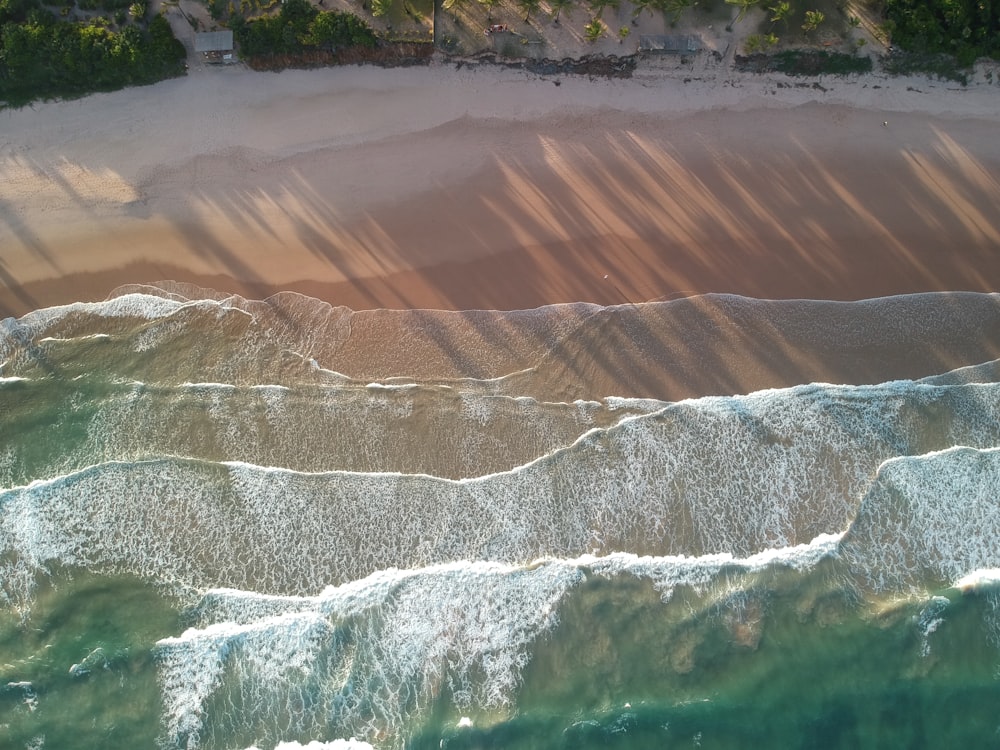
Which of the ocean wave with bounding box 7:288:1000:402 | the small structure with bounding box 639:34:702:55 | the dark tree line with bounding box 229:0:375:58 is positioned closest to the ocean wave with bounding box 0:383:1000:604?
the ocean wave with bounding box 7:288:1000:402

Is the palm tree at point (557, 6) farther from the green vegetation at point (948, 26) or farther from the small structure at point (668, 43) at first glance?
the green vegetation at point (948, 26)

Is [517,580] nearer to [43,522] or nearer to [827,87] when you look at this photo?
[43,522]

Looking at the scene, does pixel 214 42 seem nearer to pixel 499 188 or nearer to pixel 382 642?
pixel 499 188

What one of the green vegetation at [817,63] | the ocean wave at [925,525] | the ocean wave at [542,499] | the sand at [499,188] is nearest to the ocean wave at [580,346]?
the sand at [499,188]

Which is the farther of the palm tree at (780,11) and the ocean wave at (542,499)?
the palm tree at (780,11)

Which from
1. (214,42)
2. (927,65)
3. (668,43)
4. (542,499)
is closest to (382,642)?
(542,499)

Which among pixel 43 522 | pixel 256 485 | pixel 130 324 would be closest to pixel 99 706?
pixel 43 522
